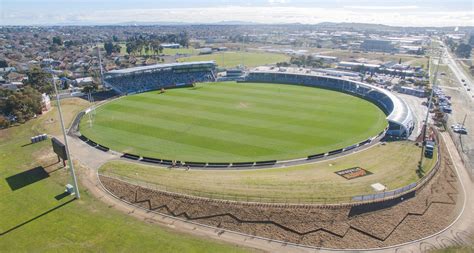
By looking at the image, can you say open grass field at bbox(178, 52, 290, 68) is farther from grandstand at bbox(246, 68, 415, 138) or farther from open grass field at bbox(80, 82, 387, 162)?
open grass field at bbox(80, 82, 387, 162)

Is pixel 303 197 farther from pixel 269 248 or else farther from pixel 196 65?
pixel 196 65

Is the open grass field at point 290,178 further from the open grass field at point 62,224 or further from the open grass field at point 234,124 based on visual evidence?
the open grass field at point 62,224

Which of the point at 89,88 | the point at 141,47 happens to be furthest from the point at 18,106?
the point at 141,47

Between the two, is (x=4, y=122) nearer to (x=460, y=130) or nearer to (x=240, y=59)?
(x=460, y=130)

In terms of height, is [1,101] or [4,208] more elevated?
[1,101]

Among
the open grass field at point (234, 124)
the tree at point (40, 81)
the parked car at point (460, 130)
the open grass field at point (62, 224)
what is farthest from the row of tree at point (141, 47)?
the parked car at point (460, 130)

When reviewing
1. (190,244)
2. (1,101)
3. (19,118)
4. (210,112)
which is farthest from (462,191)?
(1,101)
